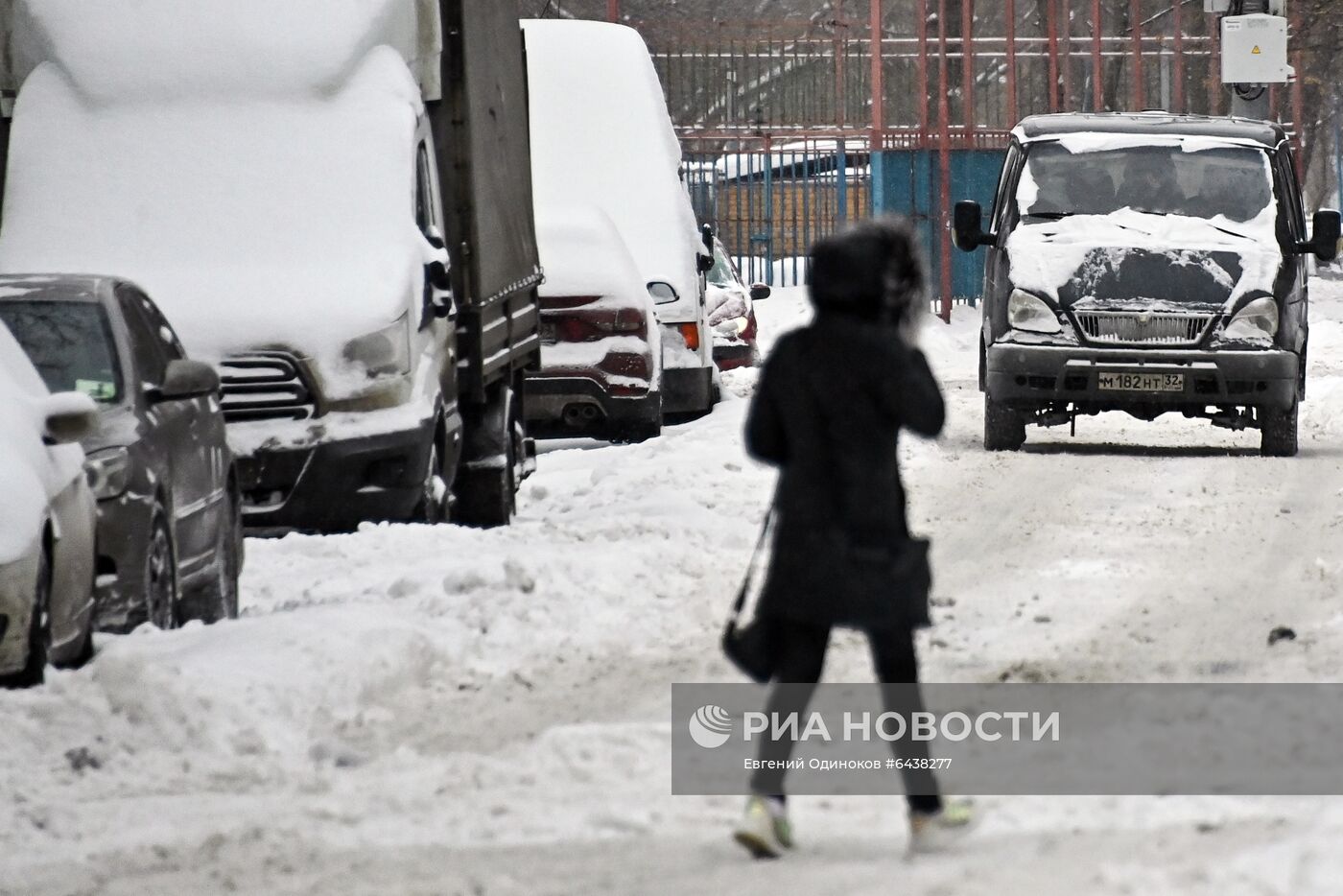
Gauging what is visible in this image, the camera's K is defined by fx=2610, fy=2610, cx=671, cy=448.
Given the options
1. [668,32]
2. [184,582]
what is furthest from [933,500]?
[668,32]

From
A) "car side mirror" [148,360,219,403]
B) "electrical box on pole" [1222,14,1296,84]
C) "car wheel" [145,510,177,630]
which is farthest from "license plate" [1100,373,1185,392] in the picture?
"electrical box on pole" [1222,14,1296,84]

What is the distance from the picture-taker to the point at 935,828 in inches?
226

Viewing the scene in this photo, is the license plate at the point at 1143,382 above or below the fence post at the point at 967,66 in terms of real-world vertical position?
below

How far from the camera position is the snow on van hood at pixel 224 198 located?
11.9m

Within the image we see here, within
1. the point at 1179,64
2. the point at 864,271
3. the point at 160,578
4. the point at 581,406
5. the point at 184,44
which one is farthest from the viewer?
the point at 1179,64

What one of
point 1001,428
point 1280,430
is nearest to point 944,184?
point 1001,428

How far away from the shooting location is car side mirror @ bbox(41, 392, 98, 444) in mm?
8398

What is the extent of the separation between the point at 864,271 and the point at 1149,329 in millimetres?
11150

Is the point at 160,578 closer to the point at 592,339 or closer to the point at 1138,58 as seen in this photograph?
the point at 592,339

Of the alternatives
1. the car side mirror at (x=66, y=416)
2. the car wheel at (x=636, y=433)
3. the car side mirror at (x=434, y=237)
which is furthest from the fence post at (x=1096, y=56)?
the car side mirror at (x=66, y=416)

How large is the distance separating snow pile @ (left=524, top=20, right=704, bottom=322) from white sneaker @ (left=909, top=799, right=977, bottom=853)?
45.6 feet

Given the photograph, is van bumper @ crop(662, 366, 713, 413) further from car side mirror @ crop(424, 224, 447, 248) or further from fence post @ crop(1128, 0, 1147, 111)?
fence post @ crop(1128, 0, 1147, 111)

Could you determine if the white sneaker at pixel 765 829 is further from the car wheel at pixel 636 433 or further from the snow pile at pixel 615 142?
the snow pile at pixel 615 142

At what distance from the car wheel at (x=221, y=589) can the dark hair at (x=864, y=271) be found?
16.0ft
